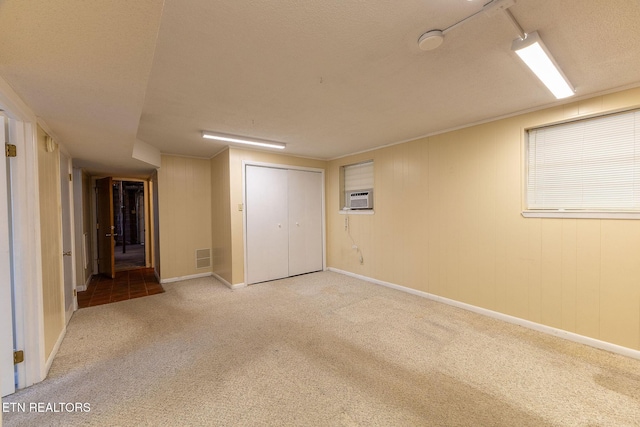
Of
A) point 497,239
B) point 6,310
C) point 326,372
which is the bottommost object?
point 326,372

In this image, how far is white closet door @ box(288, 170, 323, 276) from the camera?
509cm

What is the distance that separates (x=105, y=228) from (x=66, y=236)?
2.35m

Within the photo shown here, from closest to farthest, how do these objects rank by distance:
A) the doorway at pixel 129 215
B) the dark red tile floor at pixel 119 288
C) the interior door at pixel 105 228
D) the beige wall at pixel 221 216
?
the dark red tile floor at pixel 119 288, the beige wall at pixel 221 216, the interior door at pixel 105 228, the doorway at pixel 129 215

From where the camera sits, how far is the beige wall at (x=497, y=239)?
2463mm

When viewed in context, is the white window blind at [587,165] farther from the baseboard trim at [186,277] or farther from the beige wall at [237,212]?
the baseboard trim at [186,277]

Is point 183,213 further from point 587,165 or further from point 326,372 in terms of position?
point 587,165

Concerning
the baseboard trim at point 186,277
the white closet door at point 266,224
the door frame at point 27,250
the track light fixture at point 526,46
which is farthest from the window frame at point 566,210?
the baseboard trim at point 186,277

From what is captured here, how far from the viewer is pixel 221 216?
473cm

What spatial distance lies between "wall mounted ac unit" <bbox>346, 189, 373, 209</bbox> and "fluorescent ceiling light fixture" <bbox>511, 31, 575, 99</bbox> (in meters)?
2.77

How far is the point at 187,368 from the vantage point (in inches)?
87.2

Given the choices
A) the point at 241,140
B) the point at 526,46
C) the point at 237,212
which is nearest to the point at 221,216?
the point at 237,212

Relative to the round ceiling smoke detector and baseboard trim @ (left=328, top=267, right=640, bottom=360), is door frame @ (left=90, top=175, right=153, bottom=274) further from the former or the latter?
the round ceiling smoke detector

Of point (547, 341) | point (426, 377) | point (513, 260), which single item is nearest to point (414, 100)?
point (513, 260)

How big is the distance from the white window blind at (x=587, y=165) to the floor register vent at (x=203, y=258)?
5.23m
